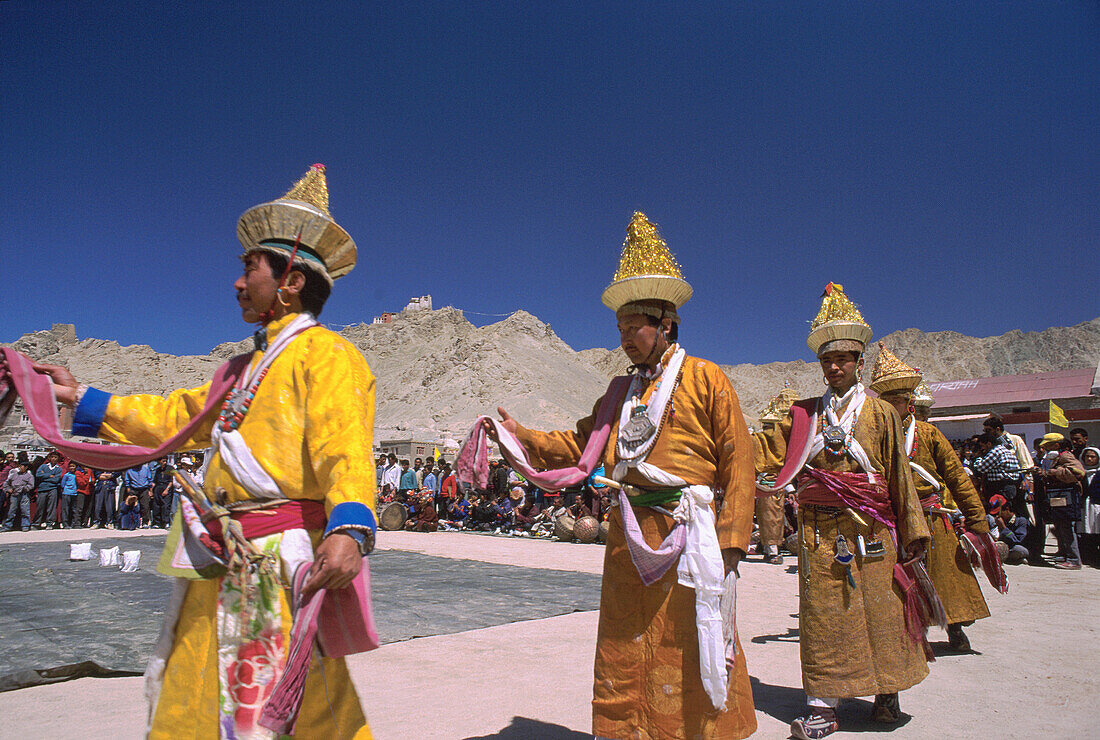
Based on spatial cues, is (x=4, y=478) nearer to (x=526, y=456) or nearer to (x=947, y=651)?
(x=526, y=456)

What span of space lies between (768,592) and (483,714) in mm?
5386

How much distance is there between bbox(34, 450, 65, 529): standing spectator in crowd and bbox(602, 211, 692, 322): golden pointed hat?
17.5m

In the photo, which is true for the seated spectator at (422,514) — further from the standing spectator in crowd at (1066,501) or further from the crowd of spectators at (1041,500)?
the standing spectator in crowd at (1066,501)

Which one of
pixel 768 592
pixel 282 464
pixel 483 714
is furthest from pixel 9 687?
pixel 768 592

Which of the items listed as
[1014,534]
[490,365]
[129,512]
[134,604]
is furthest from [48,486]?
[490,365]

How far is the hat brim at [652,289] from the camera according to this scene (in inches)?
124

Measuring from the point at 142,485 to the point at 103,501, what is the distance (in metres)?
1.30

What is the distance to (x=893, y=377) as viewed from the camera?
5574 millimetres

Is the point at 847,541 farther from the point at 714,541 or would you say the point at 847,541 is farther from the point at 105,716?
the point at 105,716

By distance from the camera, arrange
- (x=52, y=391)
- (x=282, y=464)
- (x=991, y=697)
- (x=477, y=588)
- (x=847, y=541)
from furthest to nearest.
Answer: (x=477, y=588), (x=991, y=697), (x=847, y=541), (x=52, y=391), (x=282, y=464)

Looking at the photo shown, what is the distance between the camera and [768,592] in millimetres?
8148

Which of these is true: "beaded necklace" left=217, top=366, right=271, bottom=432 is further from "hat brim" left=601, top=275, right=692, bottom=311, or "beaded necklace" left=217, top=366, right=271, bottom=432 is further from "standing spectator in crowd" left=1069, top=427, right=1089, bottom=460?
"standing spectator in crowd" left=1069, top=427, right=1089, bottom=460

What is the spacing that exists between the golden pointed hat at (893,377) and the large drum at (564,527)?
30.2 feet

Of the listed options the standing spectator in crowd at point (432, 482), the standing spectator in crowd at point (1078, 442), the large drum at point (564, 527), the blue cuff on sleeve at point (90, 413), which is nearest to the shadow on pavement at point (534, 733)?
the blue cuff on sleeve at point (90, 413)
